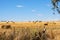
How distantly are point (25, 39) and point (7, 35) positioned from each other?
58.2 inches

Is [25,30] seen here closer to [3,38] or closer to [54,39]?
[3,38]

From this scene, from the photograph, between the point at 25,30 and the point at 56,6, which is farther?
the point at 56,6

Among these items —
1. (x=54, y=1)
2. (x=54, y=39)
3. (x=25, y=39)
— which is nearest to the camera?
(x=25, y=39)

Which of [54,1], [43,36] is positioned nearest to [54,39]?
[43,36]

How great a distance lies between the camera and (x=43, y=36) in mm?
19719

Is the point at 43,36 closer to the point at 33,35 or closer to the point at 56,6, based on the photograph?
the point at 33,35

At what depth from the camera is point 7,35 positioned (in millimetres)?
19031

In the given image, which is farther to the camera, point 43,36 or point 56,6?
point 56,6

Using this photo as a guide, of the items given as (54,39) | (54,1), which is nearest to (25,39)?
(54,39)

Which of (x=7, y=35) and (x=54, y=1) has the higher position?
(x=54, y=1)

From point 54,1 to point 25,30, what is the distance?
3042cm

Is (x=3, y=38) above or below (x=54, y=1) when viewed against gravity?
below

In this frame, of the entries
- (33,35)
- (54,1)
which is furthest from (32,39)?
(54,1)

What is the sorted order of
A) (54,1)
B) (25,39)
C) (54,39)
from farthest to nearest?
1. (54,1)
2. (54,39)
3. (25,39)
